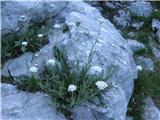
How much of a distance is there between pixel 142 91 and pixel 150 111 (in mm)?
354

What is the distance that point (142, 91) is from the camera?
248 inches

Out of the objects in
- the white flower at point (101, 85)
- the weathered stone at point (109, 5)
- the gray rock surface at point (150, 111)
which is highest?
the white flower at point (101, 85)

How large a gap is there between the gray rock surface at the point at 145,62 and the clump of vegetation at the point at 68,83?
1710 mm

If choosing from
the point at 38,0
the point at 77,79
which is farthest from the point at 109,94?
the point at 38,0

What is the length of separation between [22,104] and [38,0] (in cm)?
227

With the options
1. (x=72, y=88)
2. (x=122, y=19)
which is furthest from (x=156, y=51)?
(x=72, y=88)

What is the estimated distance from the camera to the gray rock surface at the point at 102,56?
212 inches

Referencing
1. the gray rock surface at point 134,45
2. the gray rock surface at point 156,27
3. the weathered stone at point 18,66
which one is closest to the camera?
the weathered stone at point 18,66

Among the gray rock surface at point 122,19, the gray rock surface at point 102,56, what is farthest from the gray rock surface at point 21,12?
the gray rock surface at point 122,19

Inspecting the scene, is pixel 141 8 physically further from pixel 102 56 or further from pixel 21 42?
pixel 21 42

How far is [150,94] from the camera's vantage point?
637 centimetres

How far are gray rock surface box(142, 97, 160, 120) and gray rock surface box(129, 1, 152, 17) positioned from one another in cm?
262

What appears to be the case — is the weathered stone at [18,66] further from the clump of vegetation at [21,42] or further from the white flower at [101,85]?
the white flower at [101,85]

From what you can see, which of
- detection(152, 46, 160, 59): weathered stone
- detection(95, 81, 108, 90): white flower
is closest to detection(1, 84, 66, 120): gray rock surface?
detection(95, 81, 108, 90): white flower
